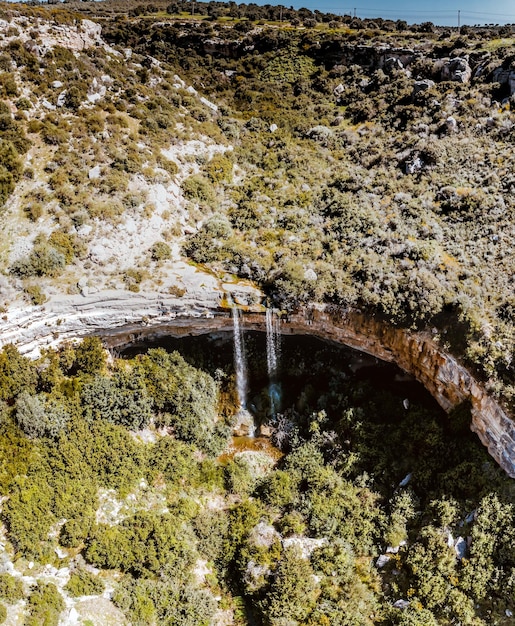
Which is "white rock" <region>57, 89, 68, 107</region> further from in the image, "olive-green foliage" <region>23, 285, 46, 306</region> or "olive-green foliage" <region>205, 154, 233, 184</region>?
"olive-green foliage" <region>23, 285, 46, 306</region>

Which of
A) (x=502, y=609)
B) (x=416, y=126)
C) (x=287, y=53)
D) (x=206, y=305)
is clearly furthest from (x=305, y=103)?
(x=502, y=609)

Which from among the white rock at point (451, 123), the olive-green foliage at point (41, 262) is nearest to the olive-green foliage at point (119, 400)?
the olive-green foliage at point (41, 262)

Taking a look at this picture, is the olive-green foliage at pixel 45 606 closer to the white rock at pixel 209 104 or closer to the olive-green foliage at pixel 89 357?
the olive-green foliage at pixel 89 357

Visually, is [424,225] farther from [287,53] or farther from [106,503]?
[287,53]

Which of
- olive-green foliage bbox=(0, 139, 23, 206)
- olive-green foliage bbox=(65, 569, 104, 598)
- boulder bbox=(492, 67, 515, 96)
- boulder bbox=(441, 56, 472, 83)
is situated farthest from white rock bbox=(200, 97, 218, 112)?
olive-green foliage bbox=(65, 569, 104, 598)

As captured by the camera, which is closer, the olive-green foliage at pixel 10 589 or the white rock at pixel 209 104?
the olive-green foliage at pixel 10 589

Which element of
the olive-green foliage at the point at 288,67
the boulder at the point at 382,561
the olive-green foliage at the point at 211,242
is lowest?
the boulder at the point at 382,561
